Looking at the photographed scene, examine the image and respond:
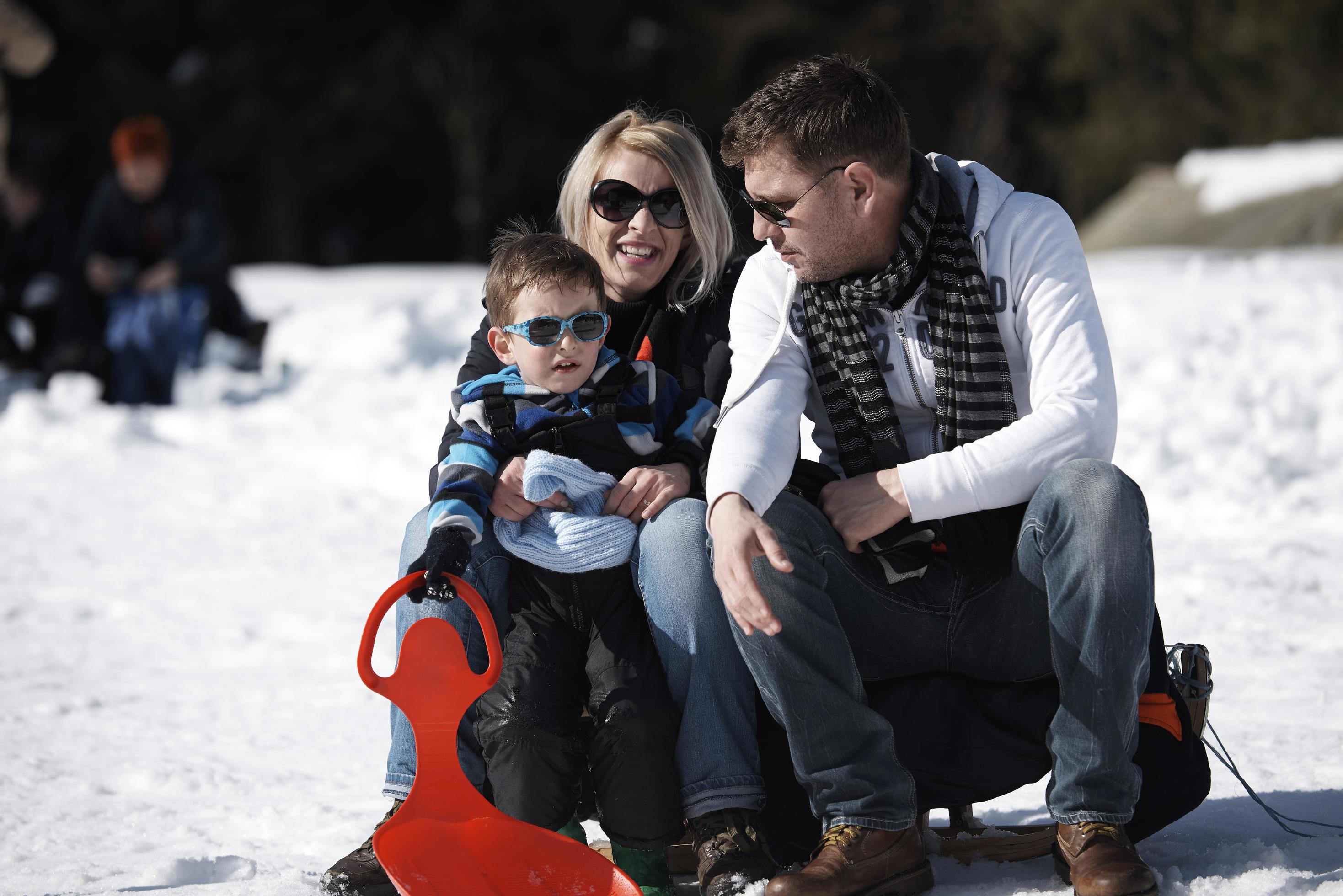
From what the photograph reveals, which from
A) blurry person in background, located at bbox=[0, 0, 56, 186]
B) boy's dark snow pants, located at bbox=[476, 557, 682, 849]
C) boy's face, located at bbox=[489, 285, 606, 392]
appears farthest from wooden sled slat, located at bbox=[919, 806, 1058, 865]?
blurry person in background, located at bbox=[0, 0, 56, 186]

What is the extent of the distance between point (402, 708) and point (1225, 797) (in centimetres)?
159

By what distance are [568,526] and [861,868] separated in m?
0.75

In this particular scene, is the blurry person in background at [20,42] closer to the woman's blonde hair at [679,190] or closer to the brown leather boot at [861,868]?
the woman's blonde hair at [679,190]

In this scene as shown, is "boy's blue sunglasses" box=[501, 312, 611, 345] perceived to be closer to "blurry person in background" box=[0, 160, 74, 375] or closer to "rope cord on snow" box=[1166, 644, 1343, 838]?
"rope cord on snow" box=[1166, 644, 1343, 838]

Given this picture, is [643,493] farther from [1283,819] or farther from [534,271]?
[1283,819]

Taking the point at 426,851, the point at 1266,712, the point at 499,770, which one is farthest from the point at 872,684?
the point at 1266,712

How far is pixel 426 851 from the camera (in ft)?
6.73

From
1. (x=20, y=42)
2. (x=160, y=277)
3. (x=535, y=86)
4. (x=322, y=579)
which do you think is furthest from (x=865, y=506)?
(x=535, y=86)

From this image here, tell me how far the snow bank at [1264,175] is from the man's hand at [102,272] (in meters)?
9.60

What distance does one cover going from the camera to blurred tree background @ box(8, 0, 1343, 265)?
1872 centimetres

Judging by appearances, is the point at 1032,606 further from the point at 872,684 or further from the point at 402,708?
the point at 402,708

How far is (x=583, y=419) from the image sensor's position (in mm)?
2432

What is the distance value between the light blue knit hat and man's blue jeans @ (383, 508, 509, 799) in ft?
0.16

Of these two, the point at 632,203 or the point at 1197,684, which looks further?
the point at 632,203
